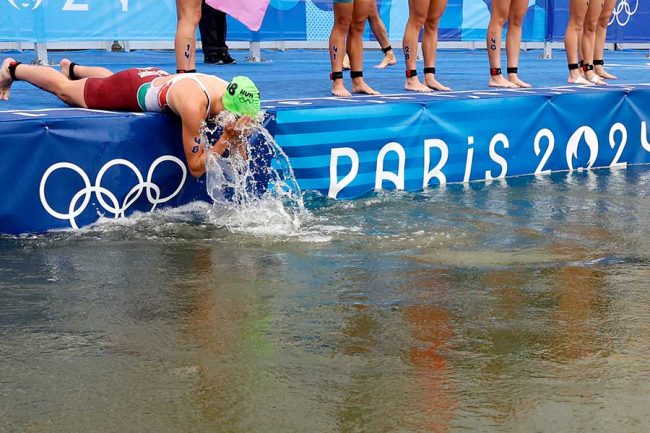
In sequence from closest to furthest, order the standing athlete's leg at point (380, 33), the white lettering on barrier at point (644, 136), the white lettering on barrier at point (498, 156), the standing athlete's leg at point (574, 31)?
the white lettering on barrier at point (498, 156) < the white lettering on barrier at point (644, 136) < the standing athlete's leg at point (574, 31) < the standing athlete's leg at point (380, 33)

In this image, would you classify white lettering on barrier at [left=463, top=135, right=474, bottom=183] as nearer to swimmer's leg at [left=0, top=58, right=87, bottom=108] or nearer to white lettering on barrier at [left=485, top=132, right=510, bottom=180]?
white lettering on barrier at [left=485, top=132, right=510, bottom=180]

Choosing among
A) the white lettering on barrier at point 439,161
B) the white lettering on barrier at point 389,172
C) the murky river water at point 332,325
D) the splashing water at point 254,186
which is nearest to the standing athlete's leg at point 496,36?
the white lettering on barrier at point 439,161

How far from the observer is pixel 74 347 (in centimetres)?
357

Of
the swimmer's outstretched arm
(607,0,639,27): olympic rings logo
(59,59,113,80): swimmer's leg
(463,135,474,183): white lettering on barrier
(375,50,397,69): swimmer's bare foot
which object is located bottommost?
(463,135,474,183): white lettering on barrier

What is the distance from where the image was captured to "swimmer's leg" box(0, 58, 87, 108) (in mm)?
6210

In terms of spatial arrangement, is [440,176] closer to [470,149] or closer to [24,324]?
[470,149]

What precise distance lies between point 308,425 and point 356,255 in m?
2.18

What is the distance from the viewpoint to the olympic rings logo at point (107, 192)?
217 inches

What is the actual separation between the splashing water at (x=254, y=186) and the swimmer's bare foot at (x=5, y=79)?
5.55 feet

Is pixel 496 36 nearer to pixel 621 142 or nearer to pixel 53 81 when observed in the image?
pixel 621 142

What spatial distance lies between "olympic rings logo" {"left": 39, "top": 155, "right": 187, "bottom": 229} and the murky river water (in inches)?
4.7

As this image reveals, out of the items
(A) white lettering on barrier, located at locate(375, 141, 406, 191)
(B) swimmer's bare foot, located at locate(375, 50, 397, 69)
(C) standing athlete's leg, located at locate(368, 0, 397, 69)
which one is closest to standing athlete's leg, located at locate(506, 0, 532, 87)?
(A) white lettering on barrier, located at locate(375, 141, 406, 191)

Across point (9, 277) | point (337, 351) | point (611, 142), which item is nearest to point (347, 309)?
point (337, 351)

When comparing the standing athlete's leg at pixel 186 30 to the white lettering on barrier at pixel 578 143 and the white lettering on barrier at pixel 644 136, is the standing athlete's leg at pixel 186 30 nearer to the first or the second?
the white lettering on barrier at pixel 578 143
